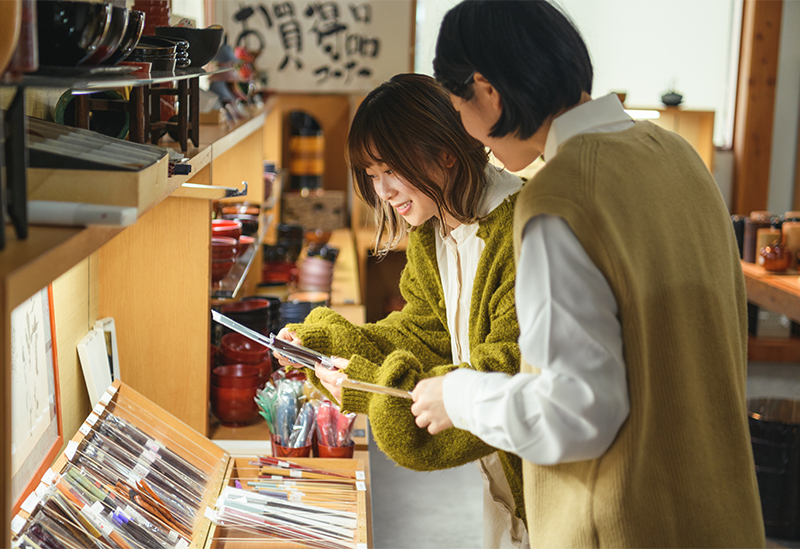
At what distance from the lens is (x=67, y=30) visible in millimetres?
878

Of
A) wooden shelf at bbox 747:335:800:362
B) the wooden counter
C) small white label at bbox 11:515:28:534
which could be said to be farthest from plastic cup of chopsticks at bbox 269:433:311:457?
wooden shelf at bbox 747:335:800:362

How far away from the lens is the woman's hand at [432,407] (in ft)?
3.50

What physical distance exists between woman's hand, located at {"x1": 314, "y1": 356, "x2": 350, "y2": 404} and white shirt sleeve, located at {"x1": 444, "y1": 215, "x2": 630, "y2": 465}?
528mm

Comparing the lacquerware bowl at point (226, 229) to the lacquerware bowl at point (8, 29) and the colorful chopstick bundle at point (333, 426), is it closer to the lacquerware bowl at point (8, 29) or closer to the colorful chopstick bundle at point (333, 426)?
the colorful chopstick bundle at point (333, 426)

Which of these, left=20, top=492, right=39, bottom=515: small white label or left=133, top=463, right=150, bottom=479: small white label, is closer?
left=20, top=492, right=39, bottom=515: small white label

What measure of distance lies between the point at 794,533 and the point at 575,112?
2.62 meters

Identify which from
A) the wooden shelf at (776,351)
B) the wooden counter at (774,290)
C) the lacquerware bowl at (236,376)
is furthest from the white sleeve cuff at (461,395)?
the wooden shelf at (776,351)

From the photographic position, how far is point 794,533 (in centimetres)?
291

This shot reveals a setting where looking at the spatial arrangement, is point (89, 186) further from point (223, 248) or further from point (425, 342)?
point (223, 248)

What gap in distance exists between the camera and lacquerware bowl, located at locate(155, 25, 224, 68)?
155cm

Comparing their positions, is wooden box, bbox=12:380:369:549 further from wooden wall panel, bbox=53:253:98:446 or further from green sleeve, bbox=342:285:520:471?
green sleeve, bbox=342:285:520:471

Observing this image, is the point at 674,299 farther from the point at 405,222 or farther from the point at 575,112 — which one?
the point at 405,222

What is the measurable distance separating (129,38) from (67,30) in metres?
0.23

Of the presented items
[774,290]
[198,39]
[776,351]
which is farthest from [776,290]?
[776,351]
